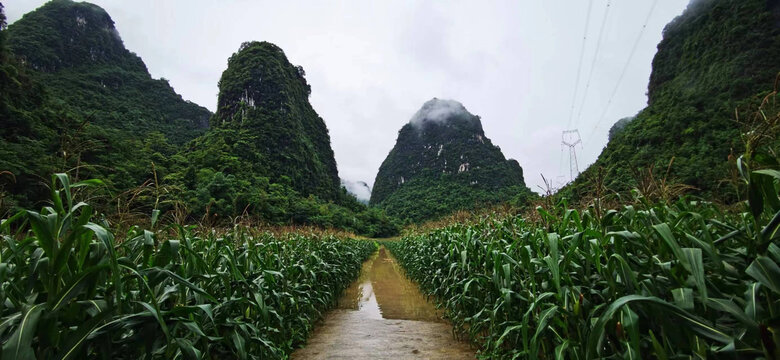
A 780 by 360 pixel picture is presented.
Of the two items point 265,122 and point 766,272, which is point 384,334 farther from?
point 265,122

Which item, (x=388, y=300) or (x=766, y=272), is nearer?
(x=766, y=272)

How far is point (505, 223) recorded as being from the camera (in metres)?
4.75

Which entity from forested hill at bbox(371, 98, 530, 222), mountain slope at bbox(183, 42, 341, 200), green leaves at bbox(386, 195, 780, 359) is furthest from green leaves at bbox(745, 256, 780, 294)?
forested hill at bbox(371, 98, 530, 222)

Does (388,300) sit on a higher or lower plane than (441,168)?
lower

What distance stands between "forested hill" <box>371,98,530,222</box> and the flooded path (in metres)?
47.2

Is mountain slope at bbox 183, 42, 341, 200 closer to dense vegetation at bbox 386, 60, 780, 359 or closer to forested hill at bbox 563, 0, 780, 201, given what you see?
forested hill at bbox 563, 0, 780, 201

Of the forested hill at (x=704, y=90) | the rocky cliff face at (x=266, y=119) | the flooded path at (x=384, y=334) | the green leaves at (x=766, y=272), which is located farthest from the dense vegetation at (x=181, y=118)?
the forested hill at (x=704, y=90)

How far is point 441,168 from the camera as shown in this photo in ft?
275

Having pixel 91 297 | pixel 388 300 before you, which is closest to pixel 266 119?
pixel 388 300

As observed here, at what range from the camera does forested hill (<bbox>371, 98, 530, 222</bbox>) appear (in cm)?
6606

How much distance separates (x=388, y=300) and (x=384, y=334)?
3849 mm

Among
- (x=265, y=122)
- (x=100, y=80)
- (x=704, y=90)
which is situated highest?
(x=100, y=80)

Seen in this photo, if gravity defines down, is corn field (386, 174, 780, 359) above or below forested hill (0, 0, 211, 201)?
below

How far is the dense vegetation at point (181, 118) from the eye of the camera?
75.8ft
